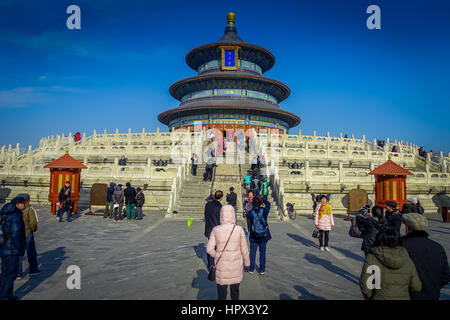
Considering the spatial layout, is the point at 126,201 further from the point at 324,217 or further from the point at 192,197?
the point at 324,217

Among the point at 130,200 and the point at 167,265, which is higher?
the point at 130,200

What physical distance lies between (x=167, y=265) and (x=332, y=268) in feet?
12.1

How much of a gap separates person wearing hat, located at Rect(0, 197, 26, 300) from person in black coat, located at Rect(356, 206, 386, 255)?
18.9 ft

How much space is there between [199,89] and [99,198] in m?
25.7

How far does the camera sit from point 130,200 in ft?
41.2

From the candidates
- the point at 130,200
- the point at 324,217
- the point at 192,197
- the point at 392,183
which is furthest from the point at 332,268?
the point at 192,197

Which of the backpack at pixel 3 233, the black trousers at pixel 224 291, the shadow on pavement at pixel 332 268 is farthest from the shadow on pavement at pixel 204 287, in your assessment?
the backpack at pixel 3 233

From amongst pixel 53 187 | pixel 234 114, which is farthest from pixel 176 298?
pixel 234 114

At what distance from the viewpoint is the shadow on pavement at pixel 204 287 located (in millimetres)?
4754

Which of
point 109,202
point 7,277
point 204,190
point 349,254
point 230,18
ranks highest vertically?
point 230,18

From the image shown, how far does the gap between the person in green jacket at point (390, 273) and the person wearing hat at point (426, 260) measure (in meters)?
0.23

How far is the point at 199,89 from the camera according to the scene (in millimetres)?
37375

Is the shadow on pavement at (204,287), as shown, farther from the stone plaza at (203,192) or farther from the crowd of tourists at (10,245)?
the crowd of tourists at (10,245)
